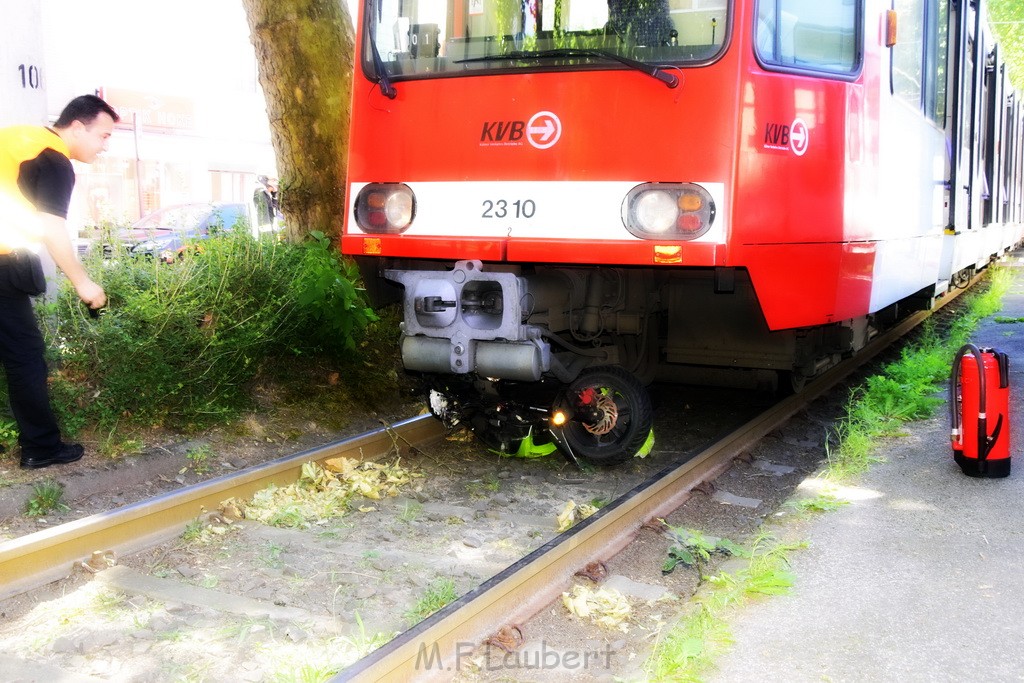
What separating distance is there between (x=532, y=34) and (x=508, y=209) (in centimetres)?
86

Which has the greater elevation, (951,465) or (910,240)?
(910,240)

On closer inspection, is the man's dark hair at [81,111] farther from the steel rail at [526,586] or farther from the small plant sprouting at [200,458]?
the steel rail at [526,586]

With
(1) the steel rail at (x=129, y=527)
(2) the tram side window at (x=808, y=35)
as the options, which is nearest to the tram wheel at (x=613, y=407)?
(1) the steel rail at (x=129, y=527)

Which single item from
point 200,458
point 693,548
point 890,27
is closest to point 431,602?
point 693,548

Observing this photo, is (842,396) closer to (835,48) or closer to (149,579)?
(835,48)

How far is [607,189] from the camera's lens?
438 cm

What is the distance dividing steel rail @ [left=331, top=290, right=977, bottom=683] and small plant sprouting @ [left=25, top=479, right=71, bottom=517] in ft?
6.94

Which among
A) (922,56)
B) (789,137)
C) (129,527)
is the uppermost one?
(922,56)

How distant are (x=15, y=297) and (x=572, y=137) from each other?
107 inches

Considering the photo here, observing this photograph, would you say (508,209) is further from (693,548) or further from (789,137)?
(693,548)

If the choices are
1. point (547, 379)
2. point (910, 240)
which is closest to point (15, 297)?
point (547, 379)

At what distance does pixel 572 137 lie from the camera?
4.45 meters

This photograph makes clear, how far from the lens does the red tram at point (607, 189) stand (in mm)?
4250

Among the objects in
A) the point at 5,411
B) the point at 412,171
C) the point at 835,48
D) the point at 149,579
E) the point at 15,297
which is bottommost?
the point at 149,579
